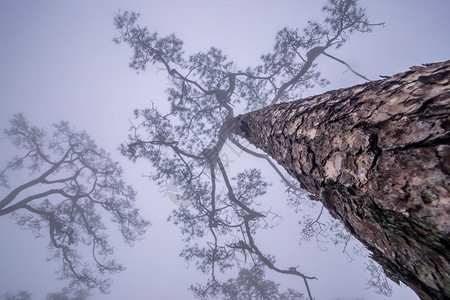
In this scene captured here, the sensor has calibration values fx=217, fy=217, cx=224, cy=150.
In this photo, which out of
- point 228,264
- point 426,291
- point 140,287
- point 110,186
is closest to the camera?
point 426,291

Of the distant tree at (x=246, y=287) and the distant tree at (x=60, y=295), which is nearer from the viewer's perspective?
the distant tree at (x=246, y=287)

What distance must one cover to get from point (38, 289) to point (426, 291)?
124669 millimetres

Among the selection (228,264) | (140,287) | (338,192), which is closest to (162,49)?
(228,264)

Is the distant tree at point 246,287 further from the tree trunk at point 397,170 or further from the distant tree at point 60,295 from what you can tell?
the distant tree at point 60,295

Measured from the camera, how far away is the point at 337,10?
817cm

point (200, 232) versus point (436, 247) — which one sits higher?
point (200, 232)

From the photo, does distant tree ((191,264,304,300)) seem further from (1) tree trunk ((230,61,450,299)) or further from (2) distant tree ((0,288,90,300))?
(2) distant tree ((0,288,90,300))

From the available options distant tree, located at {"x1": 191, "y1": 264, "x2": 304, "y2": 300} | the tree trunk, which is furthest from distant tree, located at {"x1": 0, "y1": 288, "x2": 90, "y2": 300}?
the tree trunk

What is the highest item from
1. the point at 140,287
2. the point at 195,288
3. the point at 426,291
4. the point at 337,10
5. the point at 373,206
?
the point at 140,287

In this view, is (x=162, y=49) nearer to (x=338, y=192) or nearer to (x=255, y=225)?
(x=255, y=225)

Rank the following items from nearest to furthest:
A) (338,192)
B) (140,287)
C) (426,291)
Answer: (426,291) < (338,192) < (140,287)

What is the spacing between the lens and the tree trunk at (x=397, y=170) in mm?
583

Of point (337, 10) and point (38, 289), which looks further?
point (38, 289)

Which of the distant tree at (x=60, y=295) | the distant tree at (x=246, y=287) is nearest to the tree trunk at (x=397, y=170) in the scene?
the distant tree at (x=246, y=287)
